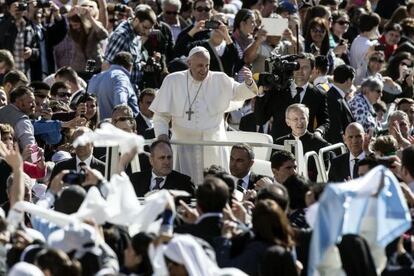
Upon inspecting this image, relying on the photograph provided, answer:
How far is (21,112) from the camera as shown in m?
17.3

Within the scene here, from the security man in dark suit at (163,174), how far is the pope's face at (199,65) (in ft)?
4.03

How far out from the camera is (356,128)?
1692 cm

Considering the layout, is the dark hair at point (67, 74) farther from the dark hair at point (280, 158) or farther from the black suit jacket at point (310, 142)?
the dark hair at point (280, 158)

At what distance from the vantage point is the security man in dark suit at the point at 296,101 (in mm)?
18277

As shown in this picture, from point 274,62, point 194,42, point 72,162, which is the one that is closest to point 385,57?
point 194,42

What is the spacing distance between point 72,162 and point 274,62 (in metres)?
2.61

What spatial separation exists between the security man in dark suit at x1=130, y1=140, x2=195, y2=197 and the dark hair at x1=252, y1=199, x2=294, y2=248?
3.75 metres

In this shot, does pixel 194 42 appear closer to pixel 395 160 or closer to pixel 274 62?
pixel 274 62

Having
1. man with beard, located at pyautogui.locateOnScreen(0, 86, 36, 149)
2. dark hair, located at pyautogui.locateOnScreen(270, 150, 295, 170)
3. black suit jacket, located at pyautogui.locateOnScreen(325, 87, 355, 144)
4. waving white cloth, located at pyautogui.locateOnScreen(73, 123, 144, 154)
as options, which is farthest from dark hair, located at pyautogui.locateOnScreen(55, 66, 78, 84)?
waving white cloth, located at pyautogui.locateOnScreen(73, 123, 144, 154)

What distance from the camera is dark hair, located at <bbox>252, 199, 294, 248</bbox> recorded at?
11.6 metres

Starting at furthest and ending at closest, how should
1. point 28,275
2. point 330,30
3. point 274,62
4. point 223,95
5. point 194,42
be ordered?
point 330,30
point 194,42
point 274,62
point 223,95
point 28,275

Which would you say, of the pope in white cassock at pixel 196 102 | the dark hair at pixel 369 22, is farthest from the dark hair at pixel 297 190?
the dark hair at pixel 369 22

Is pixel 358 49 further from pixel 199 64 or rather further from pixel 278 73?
pixel 199 64

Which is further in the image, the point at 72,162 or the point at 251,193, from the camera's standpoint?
the point at 72,162
